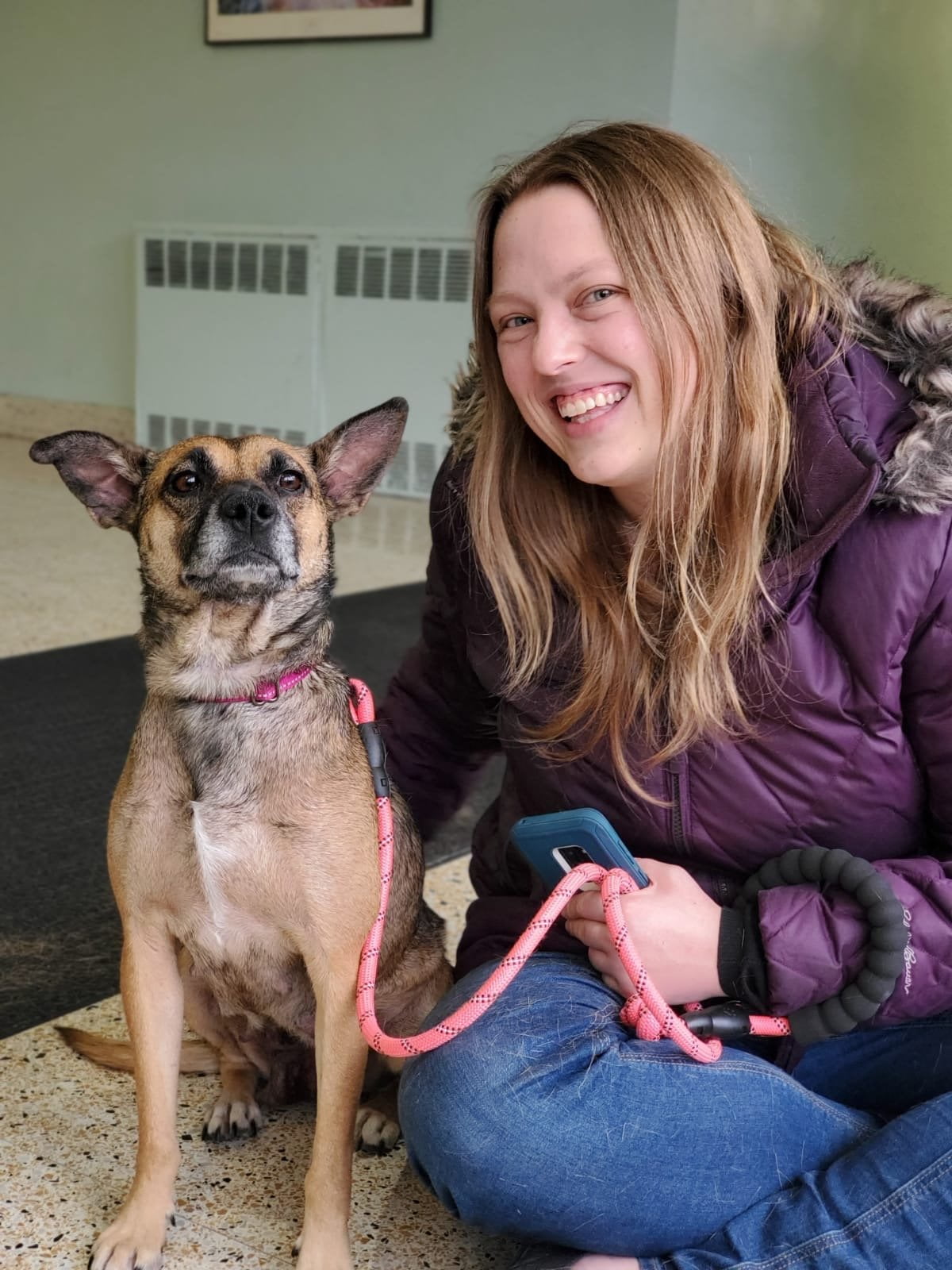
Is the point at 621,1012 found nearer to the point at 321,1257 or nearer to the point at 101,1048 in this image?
the point at 321,1257

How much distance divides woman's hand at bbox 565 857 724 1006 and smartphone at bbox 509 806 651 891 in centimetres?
4

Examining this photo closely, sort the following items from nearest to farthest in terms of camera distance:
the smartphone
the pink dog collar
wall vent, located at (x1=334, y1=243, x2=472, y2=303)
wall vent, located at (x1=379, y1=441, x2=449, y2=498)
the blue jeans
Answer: the blue jeans, the smartphone, the pink dog collar, wall vent, located at (x1=334, y1=243, x2=472, y2=303), wall vent, located at (x1=379, y1=441, x2=449, y2=498)

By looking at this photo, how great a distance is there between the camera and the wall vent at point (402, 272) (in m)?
6.21

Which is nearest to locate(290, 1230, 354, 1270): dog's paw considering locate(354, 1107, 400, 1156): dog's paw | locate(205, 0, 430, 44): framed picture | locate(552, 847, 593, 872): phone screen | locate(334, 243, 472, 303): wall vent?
locate(354, 1107, 400, 1156): dog's paw

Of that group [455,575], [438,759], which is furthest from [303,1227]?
[455,575]

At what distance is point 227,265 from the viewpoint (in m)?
6.90

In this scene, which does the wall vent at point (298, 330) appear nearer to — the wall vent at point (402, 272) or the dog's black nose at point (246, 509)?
the wall vent at point (402, 272)

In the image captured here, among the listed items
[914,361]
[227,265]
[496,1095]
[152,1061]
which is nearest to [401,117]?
[227,265]

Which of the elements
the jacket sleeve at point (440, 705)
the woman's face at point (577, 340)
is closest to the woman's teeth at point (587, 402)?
the woman's face at point (577, 340)

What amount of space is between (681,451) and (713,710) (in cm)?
30

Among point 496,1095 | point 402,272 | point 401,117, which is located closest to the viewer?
point 496,1095

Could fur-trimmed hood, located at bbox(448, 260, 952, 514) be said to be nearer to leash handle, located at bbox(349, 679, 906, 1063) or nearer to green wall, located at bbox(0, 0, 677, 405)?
leash handle, located at bbox(349, 679, 906, 1063)

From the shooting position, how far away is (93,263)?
7629mm

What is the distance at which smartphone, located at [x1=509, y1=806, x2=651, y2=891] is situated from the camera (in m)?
1.38
